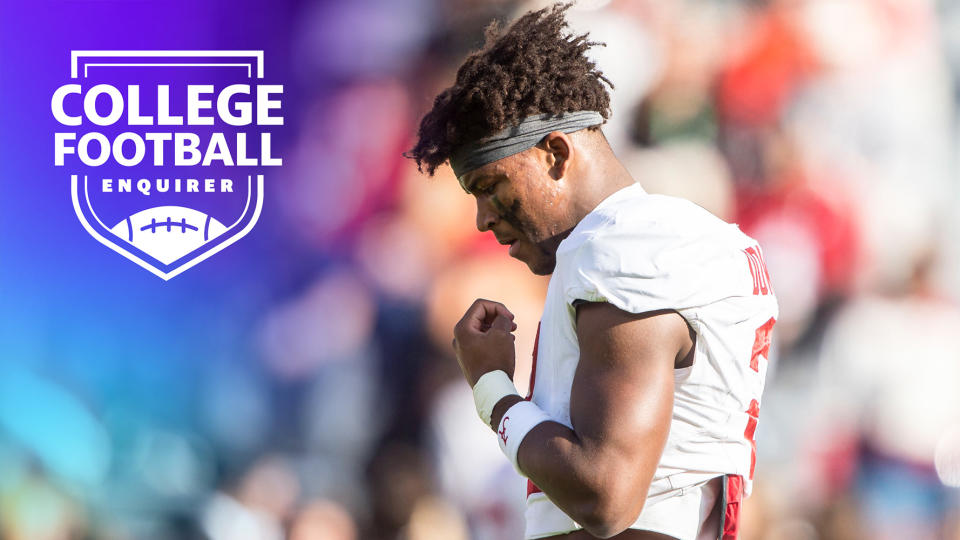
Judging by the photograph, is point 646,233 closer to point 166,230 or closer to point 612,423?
point 612,423

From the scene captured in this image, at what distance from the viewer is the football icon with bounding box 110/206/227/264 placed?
3266 millimetres

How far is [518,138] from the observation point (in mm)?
1726

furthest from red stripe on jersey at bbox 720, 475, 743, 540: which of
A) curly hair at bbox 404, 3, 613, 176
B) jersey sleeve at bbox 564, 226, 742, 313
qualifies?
curly hair at bbox 404, 3, 613, 176

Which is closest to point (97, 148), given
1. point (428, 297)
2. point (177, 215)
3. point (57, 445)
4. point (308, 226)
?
point (177, 215)

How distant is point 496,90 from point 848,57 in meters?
2.06

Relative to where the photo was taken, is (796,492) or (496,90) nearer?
(496,90)

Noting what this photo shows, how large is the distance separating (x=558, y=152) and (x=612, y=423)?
543 mm

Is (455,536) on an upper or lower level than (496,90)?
lower

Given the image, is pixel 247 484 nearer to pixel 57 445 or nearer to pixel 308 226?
pixel 57 445

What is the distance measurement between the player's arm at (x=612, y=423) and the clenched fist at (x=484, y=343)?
30 centimetres

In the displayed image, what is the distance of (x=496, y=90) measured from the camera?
1.73m

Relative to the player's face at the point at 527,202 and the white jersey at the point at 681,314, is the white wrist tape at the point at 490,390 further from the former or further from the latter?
the player's face at the point at 527,202

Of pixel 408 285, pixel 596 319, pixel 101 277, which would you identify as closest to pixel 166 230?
pixel 101 277

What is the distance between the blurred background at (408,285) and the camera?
3248 mm
